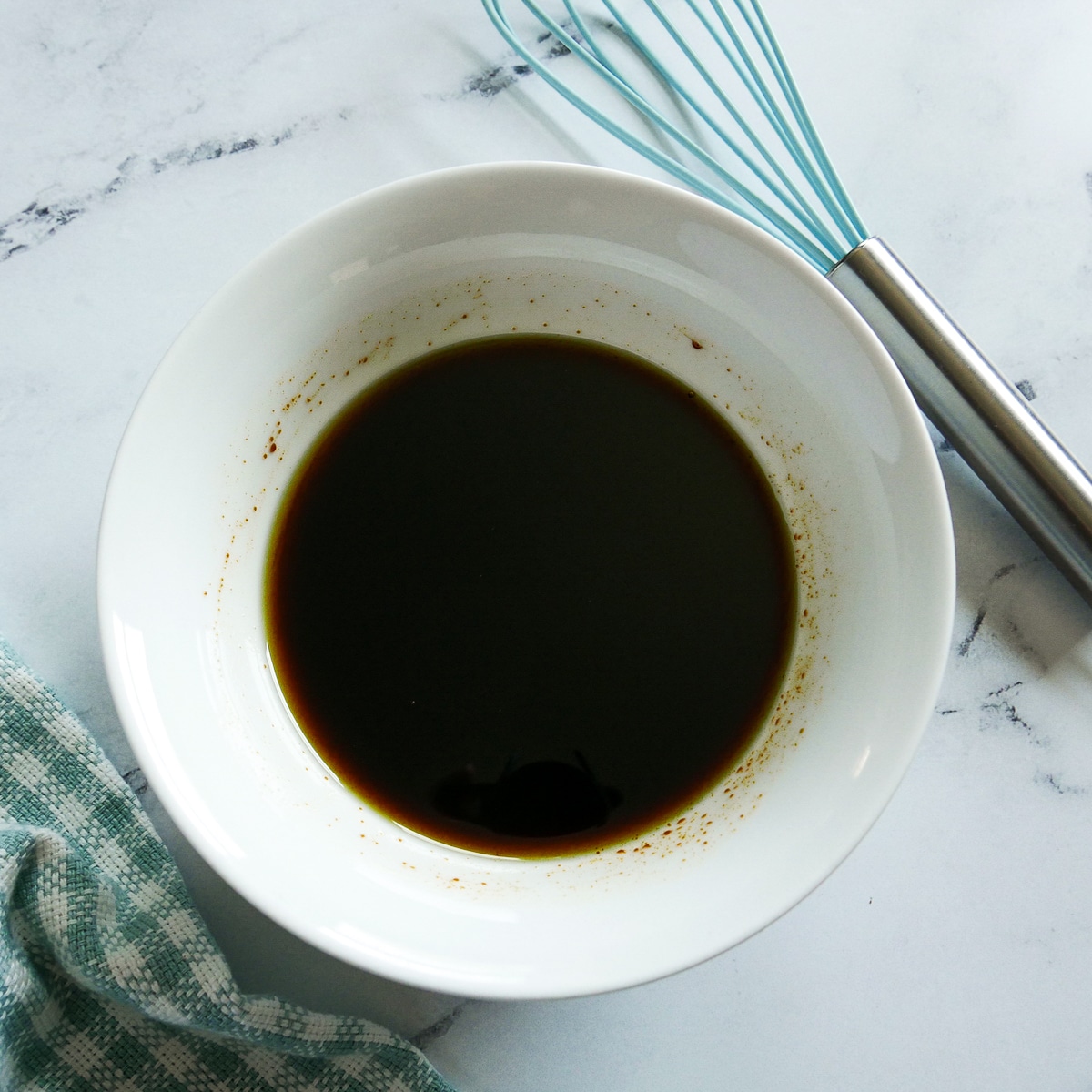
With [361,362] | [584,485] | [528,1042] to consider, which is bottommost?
[528,1042]

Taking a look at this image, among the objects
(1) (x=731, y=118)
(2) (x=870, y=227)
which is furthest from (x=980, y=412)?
(1) (x=731, y=118)

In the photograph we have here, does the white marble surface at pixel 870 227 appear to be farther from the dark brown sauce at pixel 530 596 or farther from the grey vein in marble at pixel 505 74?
the dark brown sauce at pixel 530 596

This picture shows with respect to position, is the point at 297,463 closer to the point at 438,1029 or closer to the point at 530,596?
the point at 530,596

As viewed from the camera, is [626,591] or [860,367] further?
[626,591]

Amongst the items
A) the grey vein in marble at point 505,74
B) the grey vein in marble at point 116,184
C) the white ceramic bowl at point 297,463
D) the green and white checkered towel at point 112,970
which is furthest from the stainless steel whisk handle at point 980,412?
the green and white checkered towel at point 112,970

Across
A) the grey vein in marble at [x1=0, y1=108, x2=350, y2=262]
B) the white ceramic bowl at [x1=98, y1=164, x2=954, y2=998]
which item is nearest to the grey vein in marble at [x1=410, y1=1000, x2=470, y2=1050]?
the white ceramic bowl at [x1=98, y1=164, x2=954, y2=998]

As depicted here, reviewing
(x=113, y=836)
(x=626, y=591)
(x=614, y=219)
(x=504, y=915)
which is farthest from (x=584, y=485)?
(x=113, y=836)

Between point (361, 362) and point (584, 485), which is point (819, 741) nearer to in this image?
point (584, 485)
